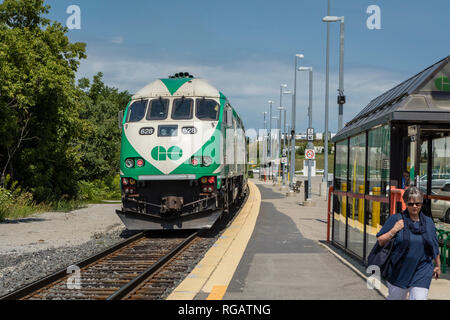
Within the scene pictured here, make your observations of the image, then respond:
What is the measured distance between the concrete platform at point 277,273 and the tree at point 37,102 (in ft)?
33.0

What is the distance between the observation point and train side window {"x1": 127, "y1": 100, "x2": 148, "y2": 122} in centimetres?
1364

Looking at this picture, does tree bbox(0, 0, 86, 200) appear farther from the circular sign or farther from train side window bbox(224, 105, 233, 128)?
the circular sign

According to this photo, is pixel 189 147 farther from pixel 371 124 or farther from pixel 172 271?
pixel 371 124

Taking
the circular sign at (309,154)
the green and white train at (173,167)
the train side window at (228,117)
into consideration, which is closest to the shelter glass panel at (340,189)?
the green and white train at (173,167)

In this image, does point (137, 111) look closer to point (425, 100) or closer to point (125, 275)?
point (125, 275)

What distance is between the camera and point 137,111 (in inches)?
543

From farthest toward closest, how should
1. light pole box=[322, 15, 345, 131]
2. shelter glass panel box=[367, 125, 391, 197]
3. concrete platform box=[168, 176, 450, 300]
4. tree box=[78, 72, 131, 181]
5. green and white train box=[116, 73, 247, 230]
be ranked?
tree box=[78, 72, 131, 181], light pole box=[322, 15, 345, 131], green and white train box=[116, 73, 247, 230], shelter glass panel box=[367, 125, 391, 197], concrete platform box=[168, 176, 450, 300]

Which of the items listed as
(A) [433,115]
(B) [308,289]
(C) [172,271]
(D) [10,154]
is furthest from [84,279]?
(D) [10,154]

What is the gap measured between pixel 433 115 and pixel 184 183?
23.6 ft

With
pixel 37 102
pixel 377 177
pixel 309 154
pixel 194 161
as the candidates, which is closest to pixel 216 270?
pixel 377 177

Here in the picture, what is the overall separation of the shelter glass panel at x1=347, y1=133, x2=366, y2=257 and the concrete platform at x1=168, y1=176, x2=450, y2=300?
0.38 metres

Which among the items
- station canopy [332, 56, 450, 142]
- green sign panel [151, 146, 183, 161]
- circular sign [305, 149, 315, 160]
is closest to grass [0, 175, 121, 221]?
green sign panel [151, 146, 183, 161]

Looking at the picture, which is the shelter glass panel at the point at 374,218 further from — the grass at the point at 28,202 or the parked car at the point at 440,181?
the grass at the point at 28,202

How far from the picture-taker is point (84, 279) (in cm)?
859
